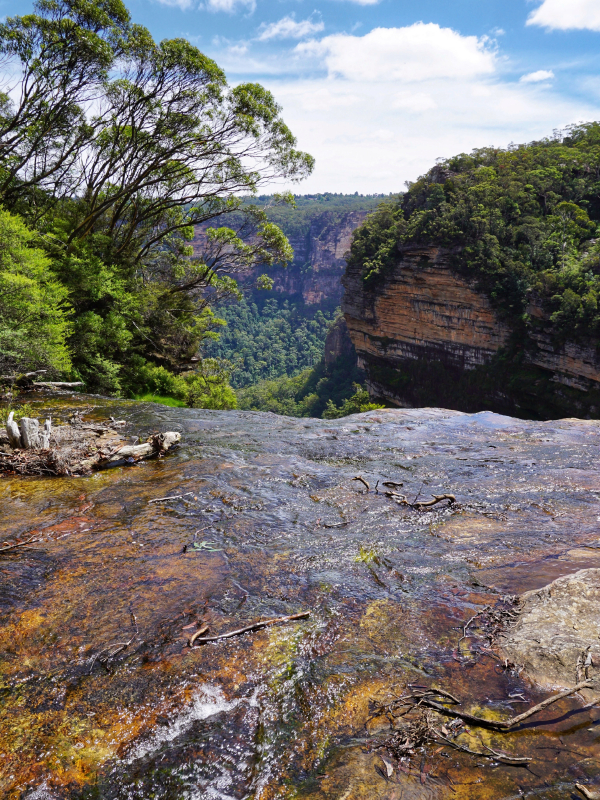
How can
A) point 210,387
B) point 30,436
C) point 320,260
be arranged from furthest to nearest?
point 320,260 < point 210,387 < point 30,436

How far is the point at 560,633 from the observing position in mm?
3166

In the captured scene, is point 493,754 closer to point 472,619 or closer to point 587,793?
point 587,793

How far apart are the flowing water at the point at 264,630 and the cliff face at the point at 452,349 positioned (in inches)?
1085

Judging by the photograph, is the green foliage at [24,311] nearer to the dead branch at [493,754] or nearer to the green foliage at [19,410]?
the green foliage at [19,410]

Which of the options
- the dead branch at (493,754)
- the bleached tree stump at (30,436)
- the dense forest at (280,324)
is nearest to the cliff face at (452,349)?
the bleached tree stump at (30,436)

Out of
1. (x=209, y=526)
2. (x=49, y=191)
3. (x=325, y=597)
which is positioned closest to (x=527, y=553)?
(x=325, y=597)

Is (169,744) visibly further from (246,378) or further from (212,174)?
(246,378)

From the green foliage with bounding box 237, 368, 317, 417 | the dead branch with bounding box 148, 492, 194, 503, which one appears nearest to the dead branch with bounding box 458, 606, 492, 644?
the dead branch with bounding box 148, 492, 194, 503

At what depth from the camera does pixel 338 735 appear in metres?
2.53

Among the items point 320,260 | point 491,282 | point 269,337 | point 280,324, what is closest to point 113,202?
point 491,282

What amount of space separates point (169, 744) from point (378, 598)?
→ 1.93 meters

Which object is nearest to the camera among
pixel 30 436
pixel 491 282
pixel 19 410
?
pixel 30 436

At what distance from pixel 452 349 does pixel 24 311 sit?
35.1m

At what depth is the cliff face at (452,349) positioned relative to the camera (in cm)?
3117
